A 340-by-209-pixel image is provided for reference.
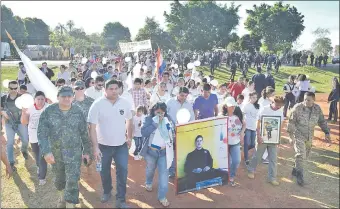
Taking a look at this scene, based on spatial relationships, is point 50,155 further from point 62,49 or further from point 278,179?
point 62,49

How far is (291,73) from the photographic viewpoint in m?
31.7

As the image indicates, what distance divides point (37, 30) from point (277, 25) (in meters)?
56.5

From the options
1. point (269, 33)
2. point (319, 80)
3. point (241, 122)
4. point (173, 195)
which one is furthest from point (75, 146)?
point (269, 33)

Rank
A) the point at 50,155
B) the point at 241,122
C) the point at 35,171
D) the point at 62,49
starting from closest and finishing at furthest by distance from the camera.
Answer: the point at 50,155 < the point at 241,122 < the point at 35,171 < the point at 62,49

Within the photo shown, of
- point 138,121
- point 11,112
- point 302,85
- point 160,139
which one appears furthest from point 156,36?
point 160,139

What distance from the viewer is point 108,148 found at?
18.0ft

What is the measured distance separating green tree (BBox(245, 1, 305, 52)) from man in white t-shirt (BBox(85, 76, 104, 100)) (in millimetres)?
43287

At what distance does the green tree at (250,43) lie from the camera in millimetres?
50188

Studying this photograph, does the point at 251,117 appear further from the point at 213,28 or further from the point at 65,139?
the point at 213,28

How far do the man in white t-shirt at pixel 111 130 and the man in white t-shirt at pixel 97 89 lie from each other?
93.0 inches

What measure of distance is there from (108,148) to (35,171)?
9.08 ft

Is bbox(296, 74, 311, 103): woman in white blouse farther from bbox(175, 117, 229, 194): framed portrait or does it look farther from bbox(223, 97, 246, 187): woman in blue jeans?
bbox(175, 117, 229, 194): framed portrait

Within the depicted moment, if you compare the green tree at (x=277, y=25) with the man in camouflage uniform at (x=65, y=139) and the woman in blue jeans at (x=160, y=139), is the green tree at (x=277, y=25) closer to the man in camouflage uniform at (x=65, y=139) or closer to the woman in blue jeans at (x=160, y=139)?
the woman in blue jeans at (x=160, y=139)

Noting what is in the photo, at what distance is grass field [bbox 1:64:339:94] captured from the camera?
2543 cm
